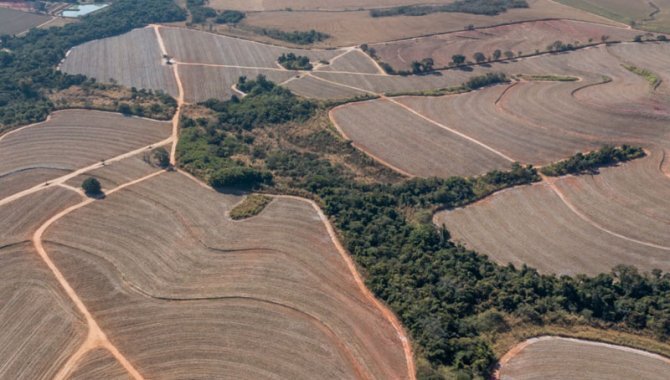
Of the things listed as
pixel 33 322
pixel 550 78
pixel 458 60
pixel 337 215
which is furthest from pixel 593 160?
pixel 33 322

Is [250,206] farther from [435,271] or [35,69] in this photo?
[35,69]

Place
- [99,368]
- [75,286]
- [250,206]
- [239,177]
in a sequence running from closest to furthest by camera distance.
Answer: [99,368] → [75,286] → [250,206] → [239,177]

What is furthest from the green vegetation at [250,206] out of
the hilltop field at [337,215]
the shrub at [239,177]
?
the shrub at [239,177]

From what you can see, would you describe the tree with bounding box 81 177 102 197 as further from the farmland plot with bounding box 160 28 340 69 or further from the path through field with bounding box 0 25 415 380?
the farmland plot with bounding box 160 28 340 69

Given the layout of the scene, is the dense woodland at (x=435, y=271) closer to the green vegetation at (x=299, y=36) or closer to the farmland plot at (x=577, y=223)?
the farmland plot at (x=577, y=223)

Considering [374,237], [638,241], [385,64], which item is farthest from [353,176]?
[385,64]

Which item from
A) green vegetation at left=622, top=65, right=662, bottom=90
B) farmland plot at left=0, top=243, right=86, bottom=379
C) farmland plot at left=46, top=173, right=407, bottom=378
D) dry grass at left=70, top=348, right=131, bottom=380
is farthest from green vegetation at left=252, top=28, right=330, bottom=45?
dry grass at left=70, top=348, right=131, bottom=380
